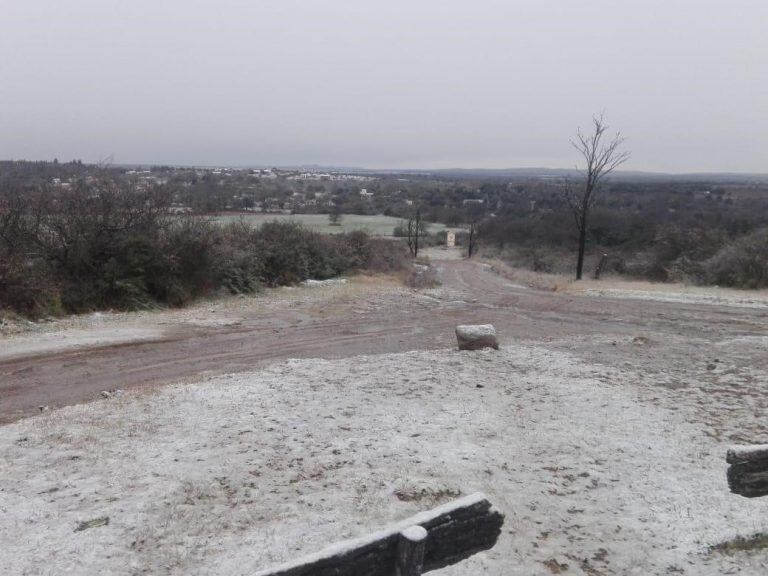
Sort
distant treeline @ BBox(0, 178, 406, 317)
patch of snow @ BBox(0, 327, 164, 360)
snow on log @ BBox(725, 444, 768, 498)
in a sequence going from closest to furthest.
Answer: snow on log @ BBox(725, 444, 768, 498) < patch of snow @ BBox(0, 327, 164, 360) < distant treeline @ BBox(0, 178, 406, 317)

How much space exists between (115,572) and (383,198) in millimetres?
81667

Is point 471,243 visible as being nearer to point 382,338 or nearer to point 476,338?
point 382,338

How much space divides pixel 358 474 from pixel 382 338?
290 inches

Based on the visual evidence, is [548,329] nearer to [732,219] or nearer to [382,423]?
[382,423]

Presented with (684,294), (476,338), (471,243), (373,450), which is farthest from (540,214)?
(373,450)

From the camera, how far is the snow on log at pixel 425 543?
2.82 meters

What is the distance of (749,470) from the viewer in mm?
4523

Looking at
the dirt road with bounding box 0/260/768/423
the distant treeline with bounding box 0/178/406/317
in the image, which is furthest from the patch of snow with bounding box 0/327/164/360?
the distant treeline with bounding box 0/178/406/317

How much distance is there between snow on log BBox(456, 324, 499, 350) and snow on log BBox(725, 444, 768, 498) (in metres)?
7.65

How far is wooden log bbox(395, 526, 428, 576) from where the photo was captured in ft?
9.66

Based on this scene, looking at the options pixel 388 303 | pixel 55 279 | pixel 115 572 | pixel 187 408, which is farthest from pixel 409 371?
pixel 55 279

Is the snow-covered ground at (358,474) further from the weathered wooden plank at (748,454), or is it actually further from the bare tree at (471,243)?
the bare tree at (471,243)

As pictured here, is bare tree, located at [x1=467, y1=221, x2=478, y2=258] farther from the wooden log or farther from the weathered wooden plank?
the wooden log

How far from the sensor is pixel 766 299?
20.4m
